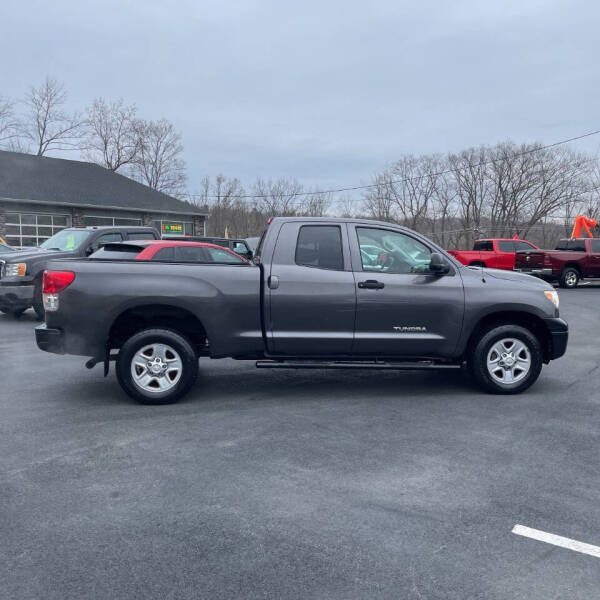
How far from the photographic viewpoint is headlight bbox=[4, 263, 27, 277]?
37.8 feet

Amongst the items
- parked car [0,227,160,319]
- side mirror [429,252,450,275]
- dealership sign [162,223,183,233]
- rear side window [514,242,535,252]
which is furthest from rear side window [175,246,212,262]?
dealership sign [162,223,183,233]

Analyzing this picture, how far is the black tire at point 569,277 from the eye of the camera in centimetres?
2203

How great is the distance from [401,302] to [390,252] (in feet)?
1.90

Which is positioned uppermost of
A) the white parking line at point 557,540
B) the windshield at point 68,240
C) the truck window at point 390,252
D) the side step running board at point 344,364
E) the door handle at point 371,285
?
the windshield at point 68,240

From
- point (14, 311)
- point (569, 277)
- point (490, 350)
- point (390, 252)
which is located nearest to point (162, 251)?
point (14, 311)

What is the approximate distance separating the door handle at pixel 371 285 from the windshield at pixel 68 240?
8042mm

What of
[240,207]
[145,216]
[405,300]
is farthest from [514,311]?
[240,207]

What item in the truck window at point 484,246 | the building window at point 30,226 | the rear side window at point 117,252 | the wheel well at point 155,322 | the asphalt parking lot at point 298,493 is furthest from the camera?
the building window at point 30,226

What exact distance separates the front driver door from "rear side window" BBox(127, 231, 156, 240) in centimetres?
789

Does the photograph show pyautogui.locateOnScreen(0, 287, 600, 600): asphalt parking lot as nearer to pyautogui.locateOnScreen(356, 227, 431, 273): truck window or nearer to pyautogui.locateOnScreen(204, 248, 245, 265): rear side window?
pyautogui.locateOnScreen(356, 227, 431, 273): truck window

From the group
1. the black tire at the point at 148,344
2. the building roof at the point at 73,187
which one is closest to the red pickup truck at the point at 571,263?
the black tire at the point at 148,344

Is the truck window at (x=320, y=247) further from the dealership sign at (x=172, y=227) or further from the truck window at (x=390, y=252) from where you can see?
the dealership sign at (x=172, y=227)

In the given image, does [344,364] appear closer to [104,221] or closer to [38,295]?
[38,295]

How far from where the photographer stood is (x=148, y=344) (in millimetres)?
5914
